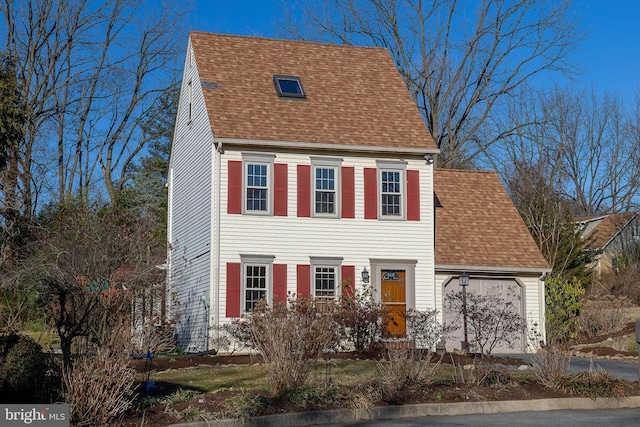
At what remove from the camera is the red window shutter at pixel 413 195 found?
24.3m

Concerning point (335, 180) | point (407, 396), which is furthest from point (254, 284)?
point (407, 396)

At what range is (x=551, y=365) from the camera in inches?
558

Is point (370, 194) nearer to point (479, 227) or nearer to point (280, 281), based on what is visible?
point (280, 281)

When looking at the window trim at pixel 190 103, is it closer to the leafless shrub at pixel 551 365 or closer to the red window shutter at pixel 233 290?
the red window shutter at pixel 233 290

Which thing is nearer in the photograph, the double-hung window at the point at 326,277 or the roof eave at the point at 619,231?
the double-hung window at the point at 326,277

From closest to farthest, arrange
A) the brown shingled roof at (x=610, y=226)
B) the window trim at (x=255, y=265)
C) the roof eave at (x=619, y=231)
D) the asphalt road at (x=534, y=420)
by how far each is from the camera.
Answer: the asphalt road at (x=534, y=420)
the window trim at (x=255, y=265)
the roof eave at (x=619, y=231)
the brown shingled roof at (x=610, y=226)

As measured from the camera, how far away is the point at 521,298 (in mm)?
25531

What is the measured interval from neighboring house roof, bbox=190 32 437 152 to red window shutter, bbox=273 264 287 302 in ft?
11.1

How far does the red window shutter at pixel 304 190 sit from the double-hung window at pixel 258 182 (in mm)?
806

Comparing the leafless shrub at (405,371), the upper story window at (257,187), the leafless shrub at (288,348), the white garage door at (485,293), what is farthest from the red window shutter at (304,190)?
the leafless shrub at (405,371)

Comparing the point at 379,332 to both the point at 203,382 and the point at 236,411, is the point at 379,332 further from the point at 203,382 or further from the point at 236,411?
the point at 236,411

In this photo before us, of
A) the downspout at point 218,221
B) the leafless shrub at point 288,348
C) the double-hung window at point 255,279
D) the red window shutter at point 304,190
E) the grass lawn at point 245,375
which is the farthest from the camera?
the red window shutter at point 304,190

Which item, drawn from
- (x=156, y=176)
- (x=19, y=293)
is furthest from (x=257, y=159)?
(x=156, y=176)

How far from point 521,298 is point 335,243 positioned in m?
5.98
